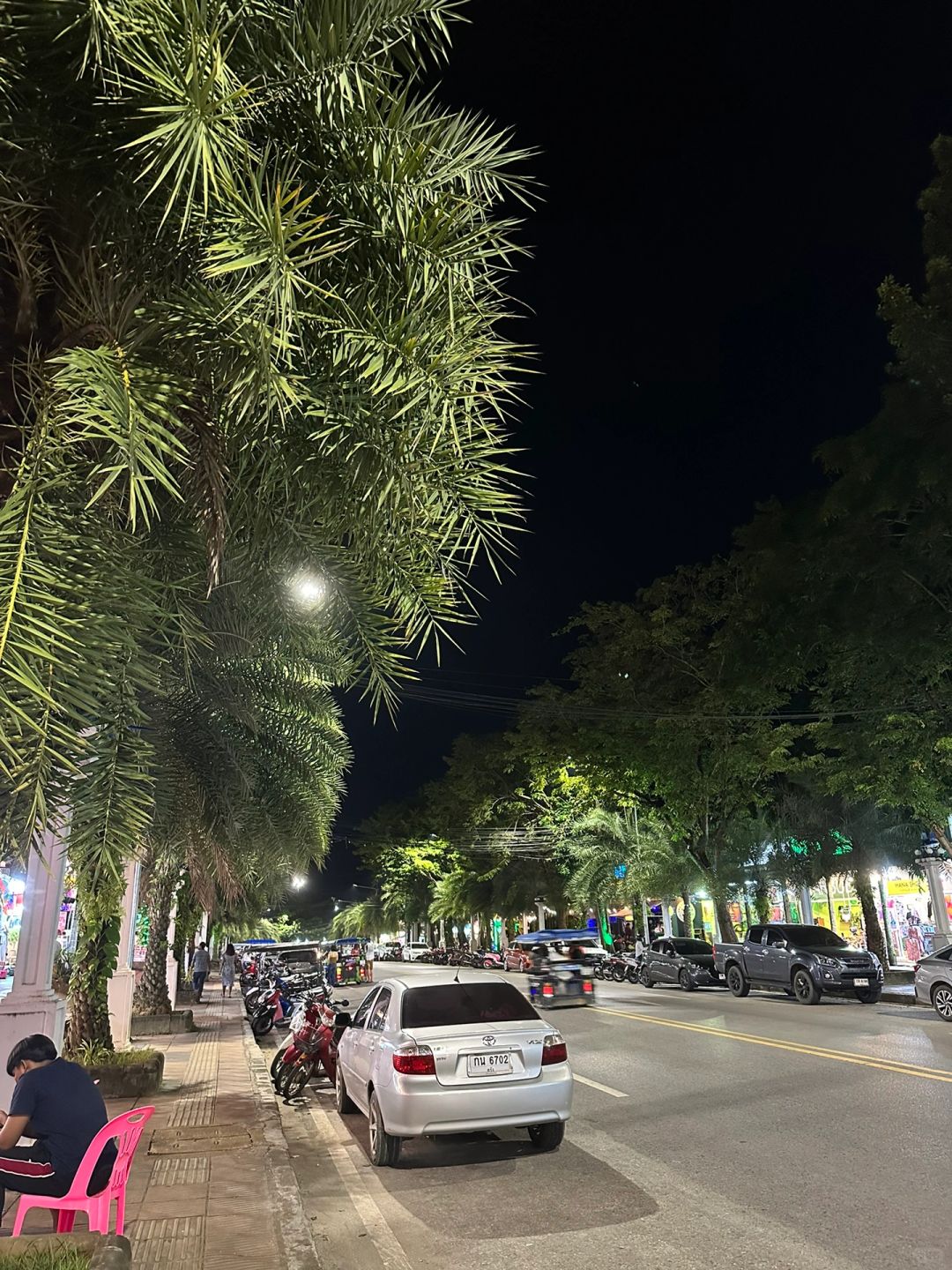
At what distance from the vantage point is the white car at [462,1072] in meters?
7.04

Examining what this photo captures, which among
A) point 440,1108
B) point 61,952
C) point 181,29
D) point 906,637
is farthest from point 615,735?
point 181,29

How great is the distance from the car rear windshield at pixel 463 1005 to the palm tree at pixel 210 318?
4.06 m

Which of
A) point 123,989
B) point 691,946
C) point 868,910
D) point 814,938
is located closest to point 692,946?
point 691,946

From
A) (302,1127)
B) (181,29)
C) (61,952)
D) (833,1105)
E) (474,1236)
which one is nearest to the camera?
(181,29)

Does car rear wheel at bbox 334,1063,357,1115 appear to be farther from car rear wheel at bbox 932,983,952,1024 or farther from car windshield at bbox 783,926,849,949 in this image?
car windshield at bbox 783,926,849,949

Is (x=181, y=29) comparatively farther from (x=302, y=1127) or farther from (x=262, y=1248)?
(x=302, y=1127)

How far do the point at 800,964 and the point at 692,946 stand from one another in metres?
7.33

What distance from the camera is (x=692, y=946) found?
2800cm

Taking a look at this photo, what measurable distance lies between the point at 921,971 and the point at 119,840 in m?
17.3

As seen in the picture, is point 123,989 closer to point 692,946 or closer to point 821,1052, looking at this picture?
point 821,1052

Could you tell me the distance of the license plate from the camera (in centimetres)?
715

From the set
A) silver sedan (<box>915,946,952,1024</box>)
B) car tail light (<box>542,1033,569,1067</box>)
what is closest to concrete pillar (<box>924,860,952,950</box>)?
silver sedan (<box>915,946,952,1024</box>)

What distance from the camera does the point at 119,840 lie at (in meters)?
4.56

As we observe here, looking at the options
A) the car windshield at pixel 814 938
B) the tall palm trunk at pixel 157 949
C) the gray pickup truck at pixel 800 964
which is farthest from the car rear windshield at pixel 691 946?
the tall palm trunk at pixel 157 949
